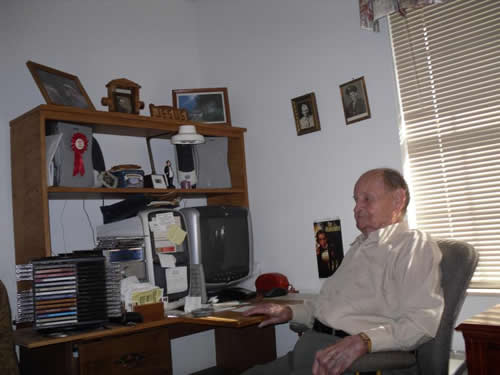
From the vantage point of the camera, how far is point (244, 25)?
3.17 meters

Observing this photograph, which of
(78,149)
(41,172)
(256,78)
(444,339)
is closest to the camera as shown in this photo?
(444,339)

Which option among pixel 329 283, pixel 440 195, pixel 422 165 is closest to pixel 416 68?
pixel 422 165

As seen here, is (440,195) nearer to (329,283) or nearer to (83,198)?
(329,283)

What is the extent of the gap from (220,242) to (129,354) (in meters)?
0.91

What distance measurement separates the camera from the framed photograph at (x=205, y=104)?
Answer: 122 inches

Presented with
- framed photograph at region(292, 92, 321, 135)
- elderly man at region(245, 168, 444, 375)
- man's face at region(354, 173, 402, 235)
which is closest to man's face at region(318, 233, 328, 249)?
framed photograph at region(292, 92, 321, 135)

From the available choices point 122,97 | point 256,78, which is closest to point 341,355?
point 122,97

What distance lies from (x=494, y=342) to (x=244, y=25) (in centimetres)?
242

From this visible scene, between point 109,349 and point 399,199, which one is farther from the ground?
point 399,199

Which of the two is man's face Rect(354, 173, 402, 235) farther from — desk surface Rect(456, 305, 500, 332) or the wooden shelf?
the wooden shelf

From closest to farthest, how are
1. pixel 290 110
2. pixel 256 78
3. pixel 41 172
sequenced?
pixel 41 172
pixel 290 110
pixel 256 78

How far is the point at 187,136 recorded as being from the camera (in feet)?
8.89

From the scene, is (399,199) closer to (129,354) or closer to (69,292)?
(129,354)

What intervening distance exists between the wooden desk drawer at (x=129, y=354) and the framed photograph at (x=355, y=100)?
1.40m
